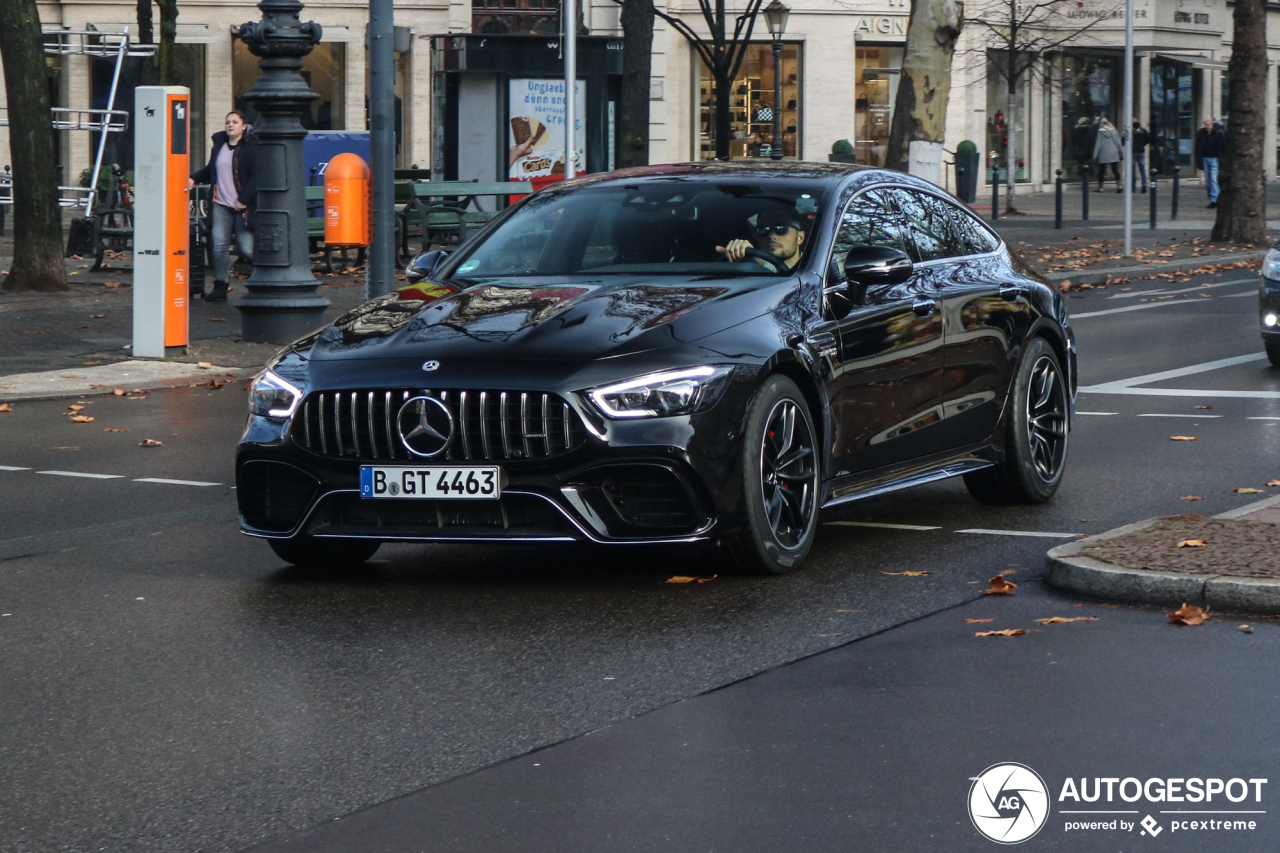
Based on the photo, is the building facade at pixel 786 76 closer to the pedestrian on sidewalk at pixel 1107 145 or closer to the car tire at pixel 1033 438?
the pedestrian on sidewalk at pixel 1107 145

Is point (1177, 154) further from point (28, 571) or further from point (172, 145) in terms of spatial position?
point (28, 571)

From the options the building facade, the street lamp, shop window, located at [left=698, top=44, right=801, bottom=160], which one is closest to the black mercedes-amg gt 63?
the building facade

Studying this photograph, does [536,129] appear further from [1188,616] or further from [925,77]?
[1188,616]

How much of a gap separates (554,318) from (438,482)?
0.73 meters

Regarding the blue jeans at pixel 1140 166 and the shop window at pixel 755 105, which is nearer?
the shop window at pixel 755 105

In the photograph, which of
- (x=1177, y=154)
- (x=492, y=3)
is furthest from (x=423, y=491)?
(x=1177, y=154)

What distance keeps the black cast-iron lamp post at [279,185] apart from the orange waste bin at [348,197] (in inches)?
13.5

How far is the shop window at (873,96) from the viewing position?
49.4 m

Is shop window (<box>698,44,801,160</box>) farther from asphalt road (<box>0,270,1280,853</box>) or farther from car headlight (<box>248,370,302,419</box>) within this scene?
car headlight (<box>248,370,302,419</box>)

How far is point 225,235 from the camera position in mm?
21453

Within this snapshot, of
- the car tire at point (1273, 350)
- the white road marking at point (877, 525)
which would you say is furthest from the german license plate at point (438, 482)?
the car tire at point (1273, 350)

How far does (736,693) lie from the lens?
225 inches

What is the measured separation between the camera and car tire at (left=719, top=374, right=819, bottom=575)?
7156mm

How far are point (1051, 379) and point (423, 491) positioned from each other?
3.63 metres
